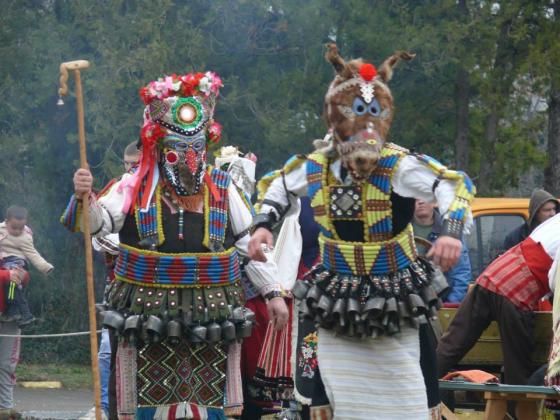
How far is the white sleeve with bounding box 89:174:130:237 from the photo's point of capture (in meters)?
7.62

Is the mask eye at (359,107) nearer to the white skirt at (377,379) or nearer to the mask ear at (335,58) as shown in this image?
the mask ear at (335,58)

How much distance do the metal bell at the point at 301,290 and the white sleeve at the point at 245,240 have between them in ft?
3.28

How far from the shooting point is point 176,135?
7848 millimetres

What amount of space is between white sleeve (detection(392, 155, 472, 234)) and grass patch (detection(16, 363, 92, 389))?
28.8 feet

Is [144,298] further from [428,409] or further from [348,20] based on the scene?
[348,20]

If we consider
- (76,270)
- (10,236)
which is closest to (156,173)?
(10,236)

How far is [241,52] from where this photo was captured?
54.4 ft

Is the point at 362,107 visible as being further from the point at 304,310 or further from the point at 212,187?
the point at 212,187

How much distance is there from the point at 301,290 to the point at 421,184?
0.81m

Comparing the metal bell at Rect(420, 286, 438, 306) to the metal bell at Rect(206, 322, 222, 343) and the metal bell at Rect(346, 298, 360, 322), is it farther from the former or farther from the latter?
the metal bell at Rect(206, 322, 222, 343)

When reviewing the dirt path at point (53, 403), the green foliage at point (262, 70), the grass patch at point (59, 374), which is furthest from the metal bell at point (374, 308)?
the grass patch at point (59, 374)

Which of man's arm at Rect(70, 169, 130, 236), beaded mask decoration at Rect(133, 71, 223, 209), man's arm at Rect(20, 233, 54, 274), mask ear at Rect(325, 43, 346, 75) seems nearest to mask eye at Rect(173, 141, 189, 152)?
beaded mask decoration at Rect(133, 71, 223, 209)

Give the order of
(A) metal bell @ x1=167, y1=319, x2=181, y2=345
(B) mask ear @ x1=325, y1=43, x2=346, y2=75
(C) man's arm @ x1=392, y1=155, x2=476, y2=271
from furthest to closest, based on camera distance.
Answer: (A) metal bell @ x1=167, y1=319, x2=181, y2=345, (B) mask ear @ x1=325, y1=43, x2=346, y2=75, (C) man's arm @ x1=392, y1=155, x2=476, y2=271

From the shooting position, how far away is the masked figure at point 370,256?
6.70 metres
